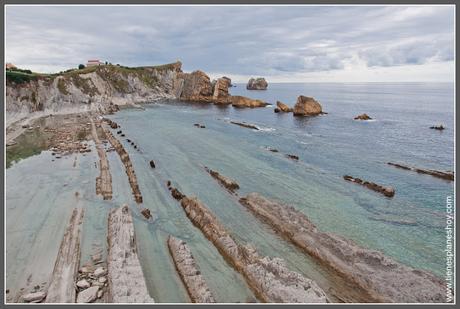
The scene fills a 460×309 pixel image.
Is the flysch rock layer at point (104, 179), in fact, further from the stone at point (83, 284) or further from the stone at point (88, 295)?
the stone at point (88, 295)

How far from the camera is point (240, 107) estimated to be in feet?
431

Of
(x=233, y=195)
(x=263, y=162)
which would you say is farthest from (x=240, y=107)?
(x=233, y=195)

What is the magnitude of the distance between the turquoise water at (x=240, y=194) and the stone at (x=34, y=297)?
2109 mm

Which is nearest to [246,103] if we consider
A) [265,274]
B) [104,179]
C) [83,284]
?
[104,179]

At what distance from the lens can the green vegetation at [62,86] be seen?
9884 cm

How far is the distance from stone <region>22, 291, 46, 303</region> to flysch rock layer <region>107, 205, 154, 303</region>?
408cm

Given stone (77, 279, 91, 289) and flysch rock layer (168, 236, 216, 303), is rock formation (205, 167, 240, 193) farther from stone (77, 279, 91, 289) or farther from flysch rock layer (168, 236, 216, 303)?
stone (77, 279, 91, 289)

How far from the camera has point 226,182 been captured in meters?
38.3

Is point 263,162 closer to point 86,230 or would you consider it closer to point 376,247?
point 376,247

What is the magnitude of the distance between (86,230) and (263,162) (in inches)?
1177

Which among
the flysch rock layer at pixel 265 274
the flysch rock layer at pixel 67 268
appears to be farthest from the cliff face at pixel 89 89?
A: the flysch rock layer at pixel 265 274

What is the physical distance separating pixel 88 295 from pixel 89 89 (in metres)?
111

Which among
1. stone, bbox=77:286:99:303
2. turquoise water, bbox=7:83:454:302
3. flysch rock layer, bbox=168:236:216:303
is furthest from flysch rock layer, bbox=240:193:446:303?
stone, bbox=77:286:99:303

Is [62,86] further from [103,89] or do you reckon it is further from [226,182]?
[226,182]
